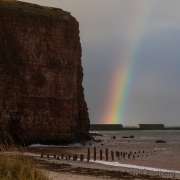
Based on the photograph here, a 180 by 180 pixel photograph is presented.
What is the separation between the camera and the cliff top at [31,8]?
58.1 m

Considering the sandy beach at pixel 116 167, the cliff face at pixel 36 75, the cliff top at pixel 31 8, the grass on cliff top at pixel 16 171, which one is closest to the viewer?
the grass on cliff top at pixel 16 171

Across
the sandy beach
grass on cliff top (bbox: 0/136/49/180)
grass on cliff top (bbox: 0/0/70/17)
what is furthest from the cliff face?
grass on cliff top (bbox: 0/136/49/180)

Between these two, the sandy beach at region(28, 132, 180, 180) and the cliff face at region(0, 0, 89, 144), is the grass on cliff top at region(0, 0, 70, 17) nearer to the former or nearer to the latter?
the cliff face at region(0, 0, 89, 144)

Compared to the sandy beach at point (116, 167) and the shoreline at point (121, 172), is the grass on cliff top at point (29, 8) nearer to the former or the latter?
the sandy beach at point (116, 167)

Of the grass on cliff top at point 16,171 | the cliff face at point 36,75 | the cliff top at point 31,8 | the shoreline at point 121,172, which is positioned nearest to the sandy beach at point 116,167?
the shoreline at point 121,172

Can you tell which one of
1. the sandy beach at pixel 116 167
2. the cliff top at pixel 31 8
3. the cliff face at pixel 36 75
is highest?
the cliff top at pixel 31 8

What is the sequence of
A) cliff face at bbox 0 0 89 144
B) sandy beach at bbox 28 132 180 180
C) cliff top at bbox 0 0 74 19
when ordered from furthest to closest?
1. cliff top at bbox 0 0 74 19
2. cliff face at bbox 0 0 89 144
3. sandy beach at bbox 28 132 180 180

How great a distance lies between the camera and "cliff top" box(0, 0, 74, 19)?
58.1m

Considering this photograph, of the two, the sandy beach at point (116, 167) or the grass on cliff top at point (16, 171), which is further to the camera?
the sandy beach at point (116, 167)

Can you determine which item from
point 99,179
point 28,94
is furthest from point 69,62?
point 99,179

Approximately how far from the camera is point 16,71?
5528 centimetres

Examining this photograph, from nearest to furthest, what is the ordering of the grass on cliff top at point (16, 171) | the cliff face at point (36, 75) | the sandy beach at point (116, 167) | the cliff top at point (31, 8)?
the grass on cliff top at point (16, 171), the sandy beach at point (116, 167), the cliff face at point (36, 75), the cliff top at point (31, 8)

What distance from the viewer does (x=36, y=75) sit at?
5659 cm

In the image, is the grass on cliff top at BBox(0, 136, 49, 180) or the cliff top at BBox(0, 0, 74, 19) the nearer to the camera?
the grass on cliff top at BBox(0, 136, 49, 180)
